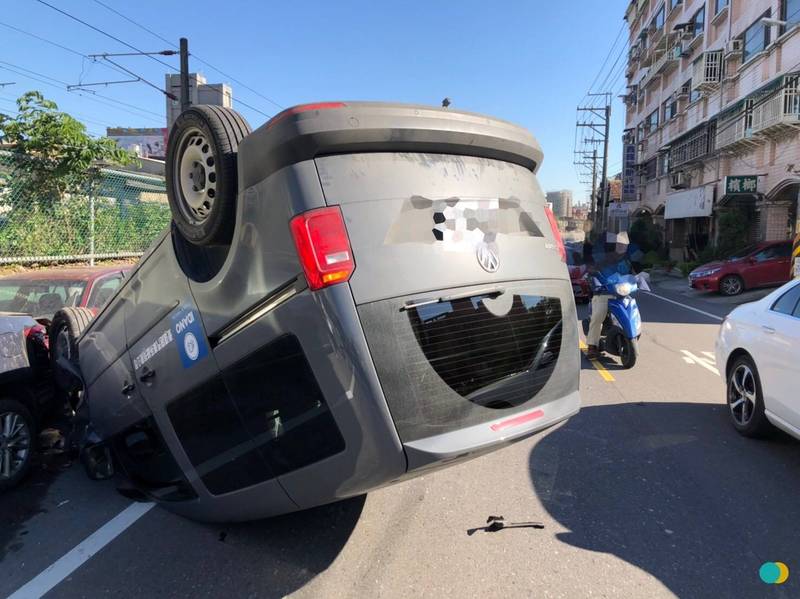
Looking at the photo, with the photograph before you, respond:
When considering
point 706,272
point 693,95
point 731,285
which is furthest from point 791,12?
point 693,95

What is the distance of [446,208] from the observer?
8.01 ft

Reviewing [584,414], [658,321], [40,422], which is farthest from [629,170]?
[40,422]

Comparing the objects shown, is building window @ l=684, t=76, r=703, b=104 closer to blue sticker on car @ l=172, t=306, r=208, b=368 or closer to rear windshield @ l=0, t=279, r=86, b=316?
rear windshield @ l=0, t=279, r=86, b=316

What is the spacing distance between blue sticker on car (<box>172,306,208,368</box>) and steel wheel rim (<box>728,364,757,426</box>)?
4.54m

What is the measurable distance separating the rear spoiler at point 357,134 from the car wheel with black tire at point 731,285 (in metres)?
18.3

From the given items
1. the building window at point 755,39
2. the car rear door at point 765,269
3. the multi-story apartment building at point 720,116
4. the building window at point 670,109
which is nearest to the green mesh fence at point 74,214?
the car rear door at point 765,269

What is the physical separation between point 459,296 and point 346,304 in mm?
515

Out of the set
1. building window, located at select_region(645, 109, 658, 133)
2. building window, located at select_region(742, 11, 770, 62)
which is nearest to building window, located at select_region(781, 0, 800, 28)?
building window, located at select_region(742, 11, 770, 62)

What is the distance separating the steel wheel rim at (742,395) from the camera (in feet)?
16.1

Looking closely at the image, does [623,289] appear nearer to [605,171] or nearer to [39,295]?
[39,295]

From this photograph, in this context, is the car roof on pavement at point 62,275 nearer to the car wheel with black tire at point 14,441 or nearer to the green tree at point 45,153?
the car wheel with black tire at point 14,441

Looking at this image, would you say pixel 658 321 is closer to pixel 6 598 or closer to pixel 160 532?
pixel 160 532

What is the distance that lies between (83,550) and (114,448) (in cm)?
62

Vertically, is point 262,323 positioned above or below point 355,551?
above
